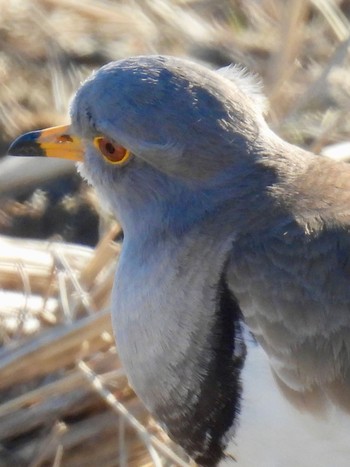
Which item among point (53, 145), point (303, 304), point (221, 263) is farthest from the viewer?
point (53, 145)

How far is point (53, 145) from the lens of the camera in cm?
461

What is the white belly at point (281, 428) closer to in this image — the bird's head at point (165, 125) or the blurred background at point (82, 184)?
the bird's head at point (165, 125)

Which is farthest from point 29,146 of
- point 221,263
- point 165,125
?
point 221,263

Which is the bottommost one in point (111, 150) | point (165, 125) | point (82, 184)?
point (82, 184)

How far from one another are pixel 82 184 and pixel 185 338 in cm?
228

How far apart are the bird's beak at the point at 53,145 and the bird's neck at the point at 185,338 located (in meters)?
0.43

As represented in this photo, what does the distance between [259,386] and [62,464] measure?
129 cm

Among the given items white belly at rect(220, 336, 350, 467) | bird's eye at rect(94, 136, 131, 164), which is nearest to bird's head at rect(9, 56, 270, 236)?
bird's eye at rect(94, 136, 131, 164)

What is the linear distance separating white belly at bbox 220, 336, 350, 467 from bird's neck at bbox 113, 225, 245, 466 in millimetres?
51

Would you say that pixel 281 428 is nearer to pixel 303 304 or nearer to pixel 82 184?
pixel 303 304

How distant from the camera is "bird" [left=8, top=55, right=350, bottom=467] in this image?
13.1ft

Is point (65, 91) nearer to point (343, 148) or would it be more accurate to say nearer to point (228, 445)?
point (343, 148)

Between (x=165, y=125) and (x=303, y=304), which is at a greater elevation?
(x=165, y=125)

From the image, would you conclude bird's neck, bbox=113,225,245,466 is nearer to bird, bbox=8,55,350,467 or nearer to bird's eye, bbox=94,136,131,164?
bird, bbox=8,55,350,467
